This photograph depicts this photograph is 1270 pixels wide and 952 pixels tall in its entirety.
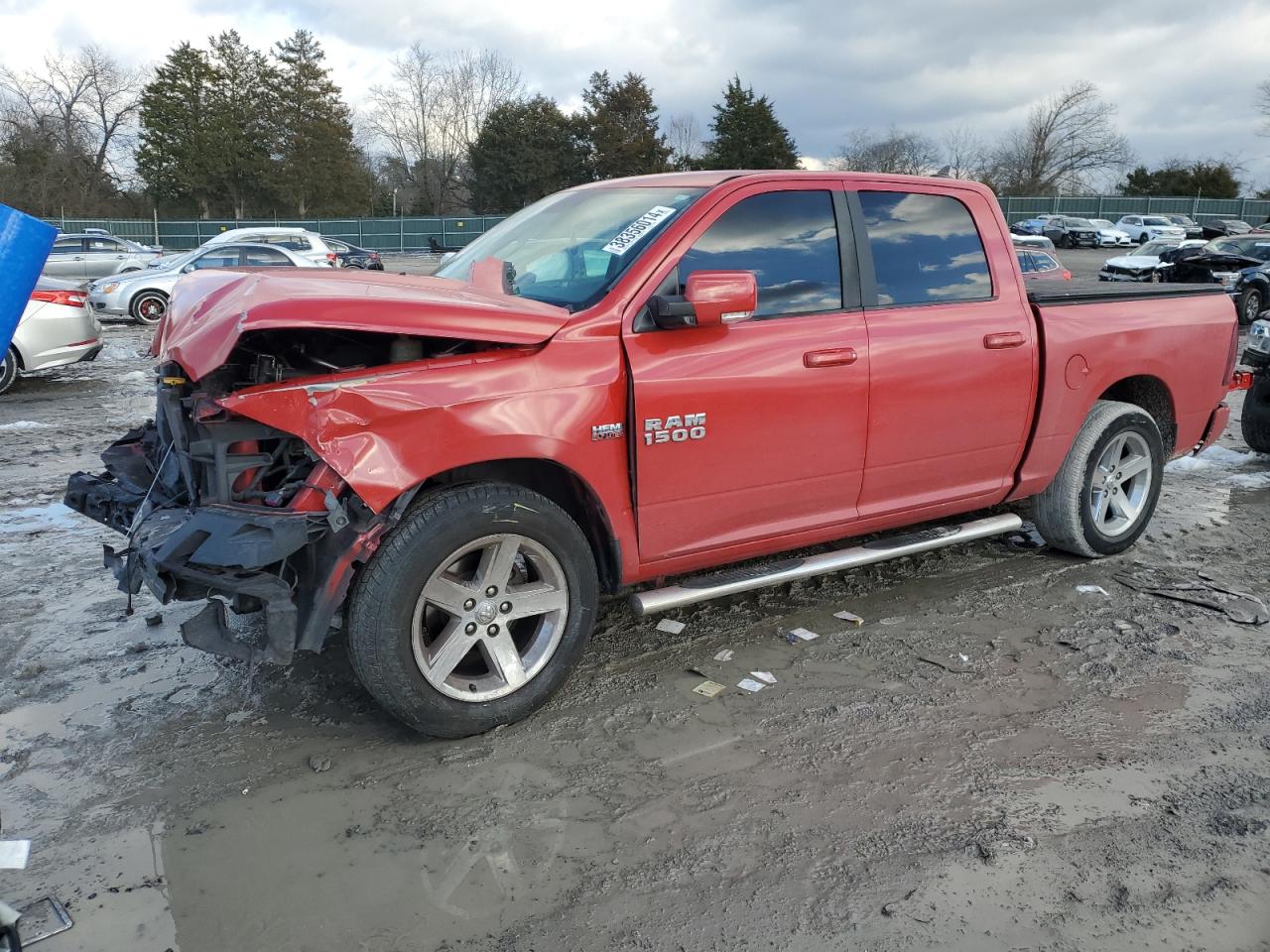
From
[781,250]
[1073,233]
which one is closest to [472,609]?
[781,250]

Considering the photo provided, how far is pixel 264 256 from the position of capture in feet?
62.8

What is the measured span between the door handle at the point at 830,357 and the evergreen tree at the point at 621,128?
53.8m

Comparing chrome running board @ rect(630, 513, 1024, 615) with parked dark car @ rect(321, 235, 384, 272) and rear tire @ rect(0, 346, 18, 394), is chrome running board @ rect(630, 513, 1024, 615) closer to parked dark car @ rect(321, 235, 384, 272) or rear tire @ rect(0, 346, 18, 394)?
rear tire @ rect(0, 346, 18, 394)

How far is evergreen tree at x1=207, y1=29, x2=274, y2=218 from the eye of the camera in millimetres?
53375

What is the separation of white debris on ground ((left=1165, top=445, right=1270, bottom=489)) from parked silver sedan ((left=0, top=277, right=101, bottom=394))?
1107cm

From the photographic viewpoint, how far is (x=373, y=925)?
2529mm

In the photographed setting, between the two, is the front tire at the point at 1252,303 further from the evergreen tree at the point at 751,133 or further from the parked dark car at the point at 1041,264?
the evergreen tree at the point at 751,133

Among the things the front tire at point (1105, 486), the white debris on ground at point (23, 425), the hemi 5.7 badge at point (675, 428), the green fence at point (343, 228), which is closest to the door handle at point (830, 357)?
the hemi 5.7 badge at point (675, 428)

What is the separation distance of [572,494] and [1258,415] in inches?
254

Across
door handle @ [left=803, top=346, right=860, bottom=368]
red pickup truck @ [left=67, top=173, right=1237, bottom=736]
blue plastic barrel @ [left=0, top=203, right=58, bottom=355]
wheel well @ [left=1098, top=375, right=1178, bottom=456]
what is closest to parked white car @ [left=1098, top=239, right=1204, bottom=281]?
wheel well @ [left=1098, top=375, right=1178, bottom=456]

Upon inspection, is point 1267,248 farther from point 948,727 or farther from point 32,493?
point 32,493

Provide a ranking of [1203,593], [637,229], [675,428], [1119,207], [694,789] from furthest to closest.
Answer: [1119,207] < [1203,593] < [637,229] < [675,428] < [694,789]

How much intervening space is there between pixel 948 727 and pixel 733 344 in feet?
5.40

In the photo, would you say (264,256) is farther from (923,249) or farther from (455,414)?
(455,414)
